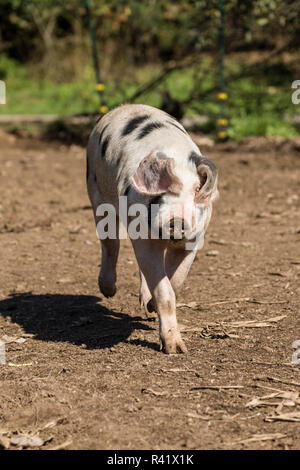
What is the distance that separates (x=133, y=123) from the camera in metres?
4.67

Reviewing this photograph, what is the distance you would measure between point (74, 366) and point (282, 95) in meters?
9.04

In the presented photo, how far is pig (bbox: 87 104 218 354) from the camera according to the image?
3850 mm

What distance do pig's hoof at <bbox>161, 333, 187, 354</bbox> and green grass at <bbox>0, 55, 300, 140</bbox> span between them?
7393 millimetres

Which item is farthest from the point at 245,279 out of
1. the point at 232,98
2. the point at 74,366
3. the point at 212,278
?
the point at 232,98

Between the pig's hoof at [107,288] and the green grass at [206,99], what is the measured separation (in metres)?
6.41

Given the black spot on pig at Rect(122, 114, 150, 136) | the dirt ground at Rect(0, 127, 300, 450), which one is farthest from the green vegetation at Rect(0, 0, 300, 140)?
the black spot on pig at Rect(122, 114, 150, 136)

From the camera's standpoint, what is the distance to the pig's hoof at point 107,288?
17.1 ft

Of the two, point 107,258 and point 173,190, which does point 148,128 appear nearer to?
point 173,190

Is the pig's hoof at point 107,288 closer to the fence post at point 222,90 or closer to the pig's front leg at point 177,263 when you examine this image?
the pig's front leg at point 177,263

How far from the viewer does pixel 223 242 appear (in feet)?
22.3

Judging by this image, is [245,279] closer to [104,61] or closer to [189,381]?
[189,381]

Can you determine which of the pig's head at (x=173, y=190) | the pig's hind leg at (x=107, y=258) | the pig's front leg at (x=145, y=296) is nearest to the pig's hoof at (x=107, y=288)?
the pig's hind leg at (x=107, y=258)

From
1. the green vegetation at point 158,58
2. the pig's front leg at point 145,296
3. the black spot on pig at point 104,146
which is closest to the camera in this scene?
the black spot on pig at point 104,146

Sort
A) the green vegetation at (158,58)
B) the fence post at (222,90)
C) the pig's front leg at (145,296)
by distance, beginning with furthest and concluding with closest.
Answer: the green vegetation at (158,58) < the fence post at (222,90) < the pig's front leg at (145,296)
